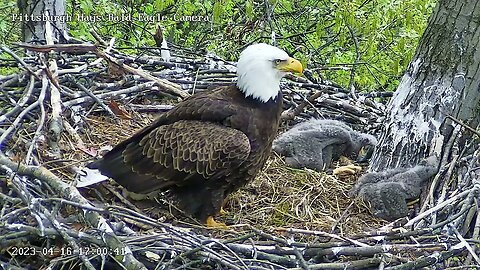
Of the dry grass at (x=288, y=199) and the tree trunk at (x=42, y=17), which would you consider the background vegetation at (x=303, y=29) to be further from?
the dry grass at (x=288, y=199)

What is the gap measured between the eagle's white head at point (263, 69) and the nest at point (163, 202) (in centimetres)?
72

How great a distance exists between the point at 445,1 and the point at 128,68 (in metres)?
2.22

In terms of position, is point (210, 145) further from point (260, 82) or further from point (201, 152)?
point (260, 82)

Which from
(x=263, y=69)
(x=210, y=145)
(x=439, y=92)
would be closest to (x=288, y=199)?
(x=210, y=145)

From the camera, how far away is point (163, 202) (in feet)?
14.9

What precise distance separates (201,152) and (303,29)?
4518 millimetres

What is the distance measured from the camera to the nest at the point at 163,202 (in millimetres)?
3404

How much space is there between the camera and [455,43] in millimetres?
4340

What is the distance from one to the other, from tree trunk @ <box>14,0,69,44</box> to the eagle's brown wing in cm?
158

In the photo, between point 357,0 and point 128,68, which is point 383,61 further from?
point 128,68

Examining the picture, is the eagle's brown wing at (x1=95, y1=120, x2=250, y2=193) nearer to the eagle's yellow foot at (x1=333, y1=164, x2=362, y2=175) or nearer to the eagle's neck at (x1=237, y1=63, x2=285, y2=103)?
the eagle's neck at (x1=237, y1=63, x2=285, y2=103)

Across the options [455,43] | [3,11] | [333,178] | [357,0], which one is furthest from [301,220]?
[3,11]

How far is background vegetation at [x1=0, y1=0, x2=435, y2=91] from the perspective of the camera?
20.3 ft

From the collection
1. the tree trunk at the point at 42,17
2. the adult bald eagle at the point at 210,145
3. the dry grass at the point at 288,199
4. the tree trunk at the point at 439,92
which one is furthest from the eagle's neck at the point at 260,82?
the tree trunk at the point at 42,17
